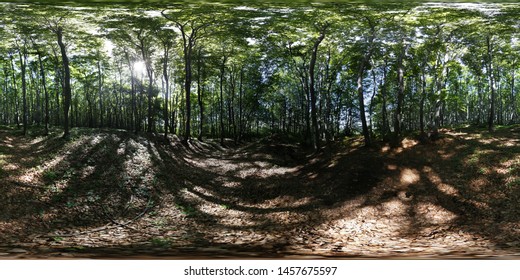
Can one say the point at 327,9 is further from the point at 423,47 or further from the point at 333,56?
the point at 423,47

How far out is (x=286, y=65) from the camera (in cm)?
218

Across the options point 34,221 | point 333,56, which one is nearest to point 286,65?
point 333,56

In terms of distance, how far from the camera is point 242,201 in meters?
1.96

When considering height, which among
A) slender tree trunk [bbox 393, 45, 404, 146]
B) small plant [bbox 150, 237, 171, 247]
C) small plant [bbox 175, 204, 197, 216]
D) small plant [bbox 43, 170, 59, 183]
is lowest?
small plant [bbox 150, 237, 171, 247]

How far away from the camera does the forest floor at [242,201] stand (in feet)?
6.19

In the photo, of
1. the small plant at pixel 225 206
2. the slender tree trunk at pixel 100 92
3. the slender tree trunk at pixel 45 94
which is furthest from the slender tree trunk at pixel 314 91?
the slender tree trunk at pixel 45 94

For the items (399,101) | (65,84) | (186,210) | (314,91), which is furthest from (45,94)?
(399,101)

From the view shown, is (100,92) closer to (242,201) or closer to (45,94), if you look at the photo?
(45,94)

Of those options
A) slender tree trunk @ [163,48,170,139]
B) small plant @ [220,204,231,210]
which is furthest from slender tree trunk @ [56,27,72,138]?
small plant @ [220,204,231,210]

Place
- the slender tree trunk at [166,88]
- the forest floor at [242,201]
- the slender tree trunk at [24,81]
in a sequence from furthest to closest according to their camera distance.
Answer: the slender tree trunk at [24,81] → the slender tree trunk at [166,88] → the forest floor at [242,201]

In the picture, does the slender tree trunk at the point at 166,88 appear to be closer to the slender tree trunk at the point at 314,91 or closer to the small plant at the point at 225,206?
the small plant at the point at 225,206

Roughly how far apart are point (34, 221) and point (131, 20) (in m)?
1.52

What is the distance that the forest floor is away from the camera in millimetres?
1886

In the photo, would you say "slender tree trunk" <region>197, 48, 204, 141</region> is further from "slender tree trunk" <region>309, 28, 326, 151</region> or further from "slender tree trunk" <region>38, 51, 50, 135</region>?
"slender tree trunk" <region>38, 51, 50, 135</region>
